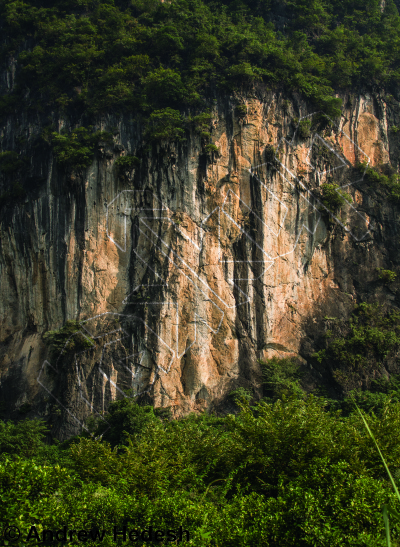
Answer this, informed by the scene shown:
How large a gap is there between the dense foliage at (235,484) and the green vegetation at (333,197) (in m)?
11.8

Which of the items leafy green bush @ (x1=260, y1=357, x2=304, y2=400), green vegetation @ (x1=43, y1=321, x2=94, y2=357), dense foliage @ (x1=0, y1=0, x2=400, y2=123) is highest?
dense foliage @ (x1=0, y1=0, x2=400, y2=123)

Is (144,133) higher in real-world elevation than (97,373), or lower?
higher

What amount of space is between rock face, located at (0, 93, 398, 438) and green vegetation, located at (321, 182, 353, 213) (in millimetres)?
320

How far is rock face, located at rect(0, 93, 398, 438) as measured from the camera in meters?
17.8

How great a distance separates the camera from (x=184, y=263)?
18734 millimetres

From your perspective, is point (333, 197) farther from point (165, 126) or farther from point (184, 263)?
point (165, 126)

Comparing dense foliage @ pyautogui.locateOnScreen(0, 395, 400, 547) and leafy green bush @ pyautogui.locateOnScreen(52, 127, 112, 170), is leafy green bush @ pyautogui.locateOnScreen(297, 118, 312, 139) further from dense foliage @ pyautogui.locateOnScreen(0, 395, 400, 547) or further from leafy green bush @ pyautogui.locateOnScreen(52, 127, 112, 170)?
dense foliage @ pyautogui.locateOnScreen(0, 395, 400, 547)

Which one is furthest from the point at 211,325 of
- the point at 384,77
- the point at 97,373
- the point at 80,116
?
the point at 384,77

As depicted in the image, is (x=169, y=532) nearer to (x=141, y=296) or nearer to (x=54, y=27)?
(x=141, y=296)

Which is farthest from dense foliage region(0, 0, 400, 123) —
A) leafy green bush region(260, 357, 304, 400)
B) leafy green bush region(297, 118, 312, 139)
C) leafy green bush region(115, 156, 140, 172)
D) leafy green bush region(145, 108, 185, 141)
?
leafy green bush region(260, 357, 304, 400)

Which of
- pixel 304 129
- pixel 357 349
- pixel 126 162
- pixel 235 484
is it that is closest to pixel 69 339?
pixel 126 162

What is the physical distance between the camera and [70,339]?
17766mm

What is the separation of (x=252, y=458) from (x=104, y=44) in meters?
19.8

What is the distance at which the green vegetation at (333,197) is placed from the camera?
20859mm
